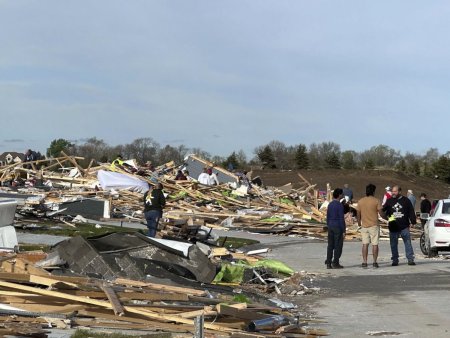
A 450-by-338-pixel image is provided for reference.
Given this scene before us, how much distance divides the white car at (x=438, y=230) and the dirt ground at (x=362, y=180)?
4439 cm

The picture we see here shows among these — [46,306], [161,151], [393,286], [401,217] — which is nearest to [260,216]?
[401,217]

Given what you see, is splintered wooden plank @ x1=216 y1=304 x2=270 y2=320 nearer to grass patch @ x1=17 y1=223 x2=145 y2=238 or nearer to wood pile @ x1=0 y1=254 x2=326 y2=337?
wood pile @ x1=0 y1=254 x2=326 y2=337

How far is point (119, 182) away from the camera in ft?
121

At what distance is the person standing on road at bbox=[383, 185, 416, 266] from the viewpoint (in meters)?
18.6

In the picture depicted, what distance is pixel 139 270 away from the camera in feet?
42.1

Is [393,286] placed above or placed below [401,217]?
below

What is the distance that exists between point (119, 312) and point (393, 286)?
6.87 metres

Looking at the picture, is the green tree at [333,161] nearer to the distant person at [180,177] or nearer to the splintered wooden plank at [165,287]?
the distant person at [180,177]

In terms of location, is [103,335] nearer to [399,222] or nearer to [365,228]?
[365,228]

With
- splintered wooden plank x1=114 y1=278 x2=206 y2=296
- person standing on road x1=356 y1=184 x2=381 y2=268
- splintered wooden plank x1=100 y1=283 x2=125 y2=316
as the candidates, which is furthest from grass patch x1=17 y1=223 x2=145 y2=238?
splintered wooden plank x1=100 y1=283 x2=125 y2=316

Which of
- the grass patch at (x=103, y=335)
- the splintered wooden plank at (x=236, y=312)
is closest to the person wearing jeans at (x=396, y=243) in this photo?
the splintered wooden plank at (x=236, y=312)

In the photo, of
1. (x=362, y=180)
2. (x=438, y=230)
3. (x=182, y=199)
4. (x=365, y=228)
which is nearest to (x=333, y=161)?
(x=362, y=180)

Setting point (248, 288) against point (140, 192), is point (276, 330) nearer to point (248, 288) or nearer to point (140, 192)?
point (248, 288)

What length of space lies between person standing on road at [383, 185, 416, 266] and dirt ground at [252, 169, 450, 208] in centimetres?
4620
